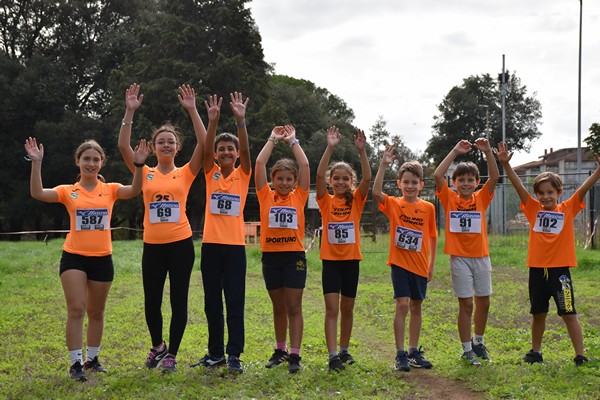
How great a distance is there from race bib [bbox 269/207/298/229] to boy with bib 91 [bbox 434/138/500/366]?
4.86 feet

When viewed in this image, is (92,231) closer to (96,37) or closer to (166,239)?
(166,239)

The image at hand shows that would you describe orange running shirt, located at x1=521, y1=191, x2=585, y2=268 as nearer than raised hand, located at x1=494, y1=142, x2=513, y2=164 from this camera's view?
Yes

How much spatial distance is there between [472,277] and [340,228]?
1414mm

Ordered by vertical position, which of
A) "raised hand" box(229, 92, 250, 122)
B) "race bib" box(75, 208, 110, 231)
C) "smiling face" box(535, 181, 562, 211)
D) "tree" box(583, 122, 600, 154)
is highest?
"tree" box(583, 122, 600, 154)

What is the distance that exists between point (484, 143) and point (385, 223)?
18.8 metres

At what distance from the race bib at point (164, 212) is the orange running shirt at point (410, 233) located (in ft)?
6.81

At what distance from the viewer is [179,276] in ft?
18.1

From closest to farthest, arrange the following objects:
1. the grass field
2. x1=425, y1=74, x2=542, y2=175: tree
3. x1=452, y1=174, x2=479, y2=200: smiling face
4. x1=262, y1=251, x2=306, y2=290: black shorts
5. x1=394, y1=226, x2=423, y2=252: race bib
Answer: the grass field, x1=262, y1=251, x2=306, y2=290: black shorts, x1=394, y1=226, x2=423, y2=252: race bib, x1=452, y1=174, x2=479, y2=200: smiling face, x1=425, y1=74, x2=542, y2=175: tree

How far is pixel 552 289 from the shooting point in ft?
19.6

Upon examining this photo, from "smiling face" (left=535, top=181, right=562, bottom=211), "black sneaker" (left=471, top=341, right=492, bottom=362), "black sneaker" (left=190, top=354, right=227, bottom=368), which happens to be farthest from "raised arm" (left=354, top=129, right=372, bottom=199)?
"black sneaker" (left=190, top=354, right=227, bottom=368)

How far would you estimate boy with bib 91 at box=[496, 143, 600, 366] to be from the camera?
5.89 metres

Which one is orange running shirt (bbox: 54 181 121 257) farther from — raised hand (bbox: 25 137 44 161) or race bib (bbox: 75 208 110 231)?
raised hand (bbox: 25 137 44 161)

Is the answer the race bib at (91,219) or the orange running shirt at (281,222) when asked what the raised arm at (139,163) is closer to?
the race bib at (91,219)

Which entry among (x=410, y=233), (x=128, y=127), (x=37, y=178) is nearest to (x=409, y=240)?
(x=410, y=233)
